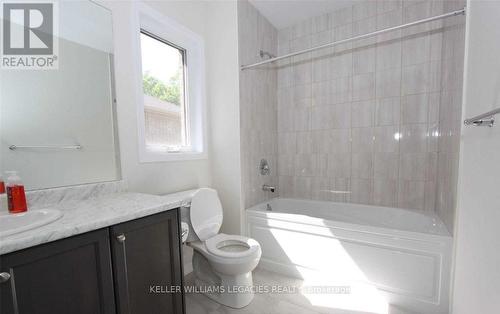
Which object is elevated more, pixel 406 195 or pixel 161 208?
pixel 161 208

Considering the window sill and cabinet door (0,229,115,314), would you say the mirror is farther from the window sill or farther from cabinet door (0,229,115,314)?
cabinet door (0,229,115,314)

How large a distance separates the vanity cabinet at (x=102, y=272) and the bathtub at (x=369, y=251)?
3.44 feet

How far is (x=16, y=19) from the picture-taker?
106 cm

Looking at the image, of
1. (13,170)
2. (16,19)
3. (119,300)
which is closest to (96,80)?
(16,19)

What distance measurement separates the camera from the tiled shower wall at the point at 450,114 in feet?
4.79

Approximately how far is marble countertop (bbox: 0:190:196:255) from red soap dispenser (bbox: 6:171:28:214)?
0.29 ft

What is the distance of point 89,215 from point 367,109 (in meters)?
2.46

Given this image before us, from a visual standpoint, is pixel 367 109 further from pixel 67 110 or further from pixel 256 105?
pixel 67 110

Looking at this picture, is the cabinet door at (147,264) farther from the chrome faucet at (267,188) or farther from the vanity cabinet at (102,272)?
the chrome faucet at (267,188)

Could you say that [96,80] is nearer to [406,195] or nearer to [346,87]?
[346,87]

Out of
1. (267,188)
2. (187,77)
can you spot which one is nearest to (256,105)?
(187,77)

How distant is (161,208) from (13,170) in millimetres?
709

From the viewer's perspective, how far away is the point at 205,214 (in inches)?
68.2

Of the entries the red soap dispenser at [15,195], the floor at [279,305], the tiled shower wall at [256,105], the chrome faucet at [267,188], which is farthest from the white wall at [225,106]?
the red soap dispenser at [15,195]
